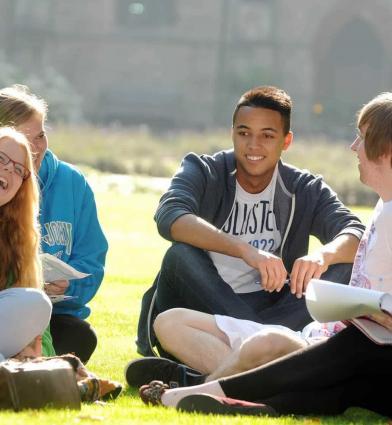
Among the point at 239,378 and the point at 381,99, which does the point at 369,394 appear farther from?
the point at 381,99

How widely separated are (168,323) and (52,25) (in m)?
47.8

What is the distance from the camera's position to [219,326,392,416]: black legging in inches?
172

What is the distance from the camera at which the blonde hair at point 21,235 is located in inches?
185

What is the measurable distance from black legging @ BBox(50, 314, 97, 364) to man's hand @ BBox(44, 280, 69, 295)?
41 centimetres

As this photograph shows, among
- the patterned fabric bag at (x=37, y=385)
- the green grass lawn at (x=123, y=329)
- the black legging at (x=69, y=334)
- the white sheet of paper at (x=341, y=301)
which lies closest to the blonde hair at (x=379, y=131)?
the white sheet of paper at (x=341, y=301)

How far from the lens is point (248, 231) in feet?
18.7

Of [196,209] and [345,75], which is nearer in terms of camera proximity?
[196,209]

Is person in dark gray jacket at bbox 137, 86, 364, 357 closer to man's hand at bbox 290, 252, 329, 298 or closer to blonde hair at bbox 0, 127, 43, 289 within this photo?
man's hand at bbox 290, 252, 329, 298

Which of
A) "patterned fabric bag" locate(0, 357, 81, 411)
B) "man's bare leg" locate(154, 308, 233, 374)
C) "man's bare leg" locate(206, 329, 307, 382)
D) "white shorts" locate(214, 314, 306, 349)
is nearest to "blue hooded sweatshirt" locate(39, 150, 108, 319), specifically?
"man's bare leg" locate(154, 308, 233, 374)

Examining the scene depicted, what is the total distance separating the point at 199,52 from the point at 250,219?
Result: 46.4 meters

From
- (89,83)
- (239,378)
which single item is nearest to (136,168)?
(89,83)

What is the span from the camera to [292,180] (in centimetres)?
581

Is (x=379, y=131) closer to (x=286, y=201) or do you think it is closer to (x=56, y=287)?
(x=286, y=201)

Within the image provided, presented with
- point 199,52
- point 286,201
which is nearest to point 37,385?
point 286,201
